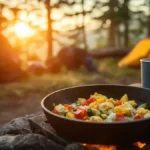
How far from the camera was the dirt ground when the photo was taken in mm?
5533

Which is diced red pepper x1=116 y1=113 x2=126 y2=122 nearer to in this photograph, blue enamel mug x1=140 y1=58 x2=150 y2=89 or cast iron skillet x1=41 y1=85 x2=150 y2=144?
cast iron skillet x1=41 y1=85 x2=150 y2=144

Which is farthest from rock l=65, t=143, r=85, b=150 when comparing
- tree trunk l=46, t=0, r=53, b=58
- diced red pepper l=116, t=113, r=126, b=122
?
tree trunk l=46, t=0, r=53, b=58

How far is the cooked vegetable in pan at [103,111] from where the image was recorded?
2.12 metres

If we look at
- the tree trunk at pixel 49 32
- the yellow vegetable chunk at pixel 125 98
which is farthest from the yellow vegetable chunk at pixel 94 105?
the tree trunk at pixel 49 32

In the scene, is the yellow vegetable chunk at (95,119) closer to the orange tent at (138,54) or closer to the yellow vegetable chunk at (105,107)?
the yellow vegetable chunk at (105,107)

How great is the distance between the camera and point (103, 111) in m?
2.29

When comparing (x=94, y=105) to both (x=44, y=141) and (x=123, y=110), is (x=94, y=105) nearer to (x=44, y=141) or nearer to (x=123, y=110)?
(x=123, y=110)

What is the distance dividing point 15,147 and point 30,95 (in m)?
4.19

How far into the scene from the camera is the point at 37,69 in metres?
8.69

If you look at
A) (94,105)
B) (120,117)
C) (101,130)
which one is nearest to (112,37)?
(94,105)

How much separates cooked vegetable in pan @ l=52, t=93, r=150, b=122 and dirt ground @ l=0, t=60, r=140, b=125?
276 centimetres

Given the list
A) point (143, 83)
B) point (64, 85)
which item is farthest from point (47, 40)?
point (143, 83)

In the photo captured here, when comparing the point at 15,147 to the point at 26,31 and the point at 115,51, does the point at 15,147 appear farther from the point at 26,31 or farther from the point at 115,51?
the point at 115,51

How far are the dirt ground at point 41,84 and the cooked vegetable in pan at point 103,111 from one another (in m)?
2.76
